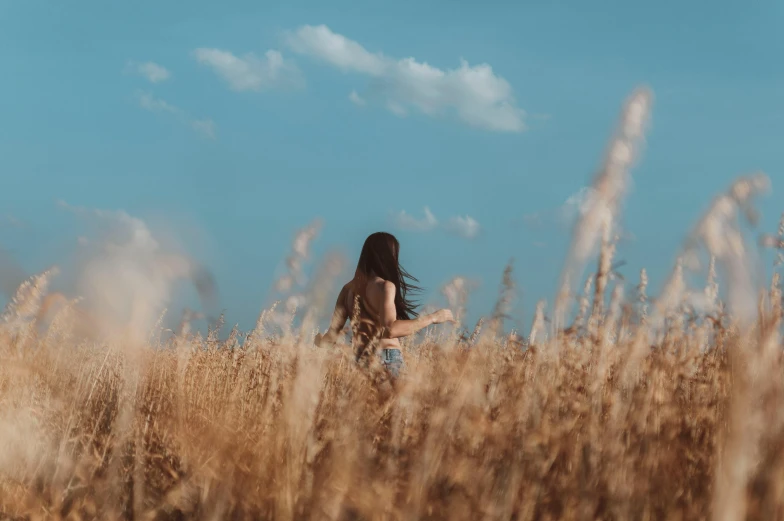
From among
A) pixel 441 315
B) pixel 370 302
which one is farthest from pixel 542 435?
pixel 370 302

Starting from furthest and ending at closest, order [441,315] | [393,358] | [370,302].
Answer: [370,302] < [393,358] < [441,315]

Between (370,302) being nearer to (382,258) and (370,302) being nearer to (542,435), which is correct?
(382,258)

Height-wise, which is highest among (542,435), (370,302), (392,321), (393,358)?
(370,302)

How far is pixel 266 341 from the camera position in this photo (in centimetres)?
494

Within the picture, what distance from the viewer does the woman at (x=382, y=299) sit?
4625 mm

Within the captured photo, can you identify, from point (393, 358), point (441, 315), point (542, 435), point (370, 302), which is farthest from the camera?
point (370, 302)

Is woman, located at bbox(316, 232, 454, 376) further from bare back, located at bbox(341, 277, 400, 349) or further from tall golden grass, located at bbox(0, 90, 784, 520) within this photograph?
tall golden grass, located at bbox(0, 90, 784, 520)

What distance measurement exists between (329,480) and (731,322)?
5.32ft

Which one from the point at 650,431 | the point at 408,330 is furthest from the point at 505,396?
the point at 408,330

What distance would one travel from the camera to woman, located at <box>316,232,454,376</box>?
4625 mm

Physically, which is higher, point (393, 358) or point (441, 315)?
point (441, 315)

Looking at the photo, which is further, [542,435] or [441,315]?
[441,315]

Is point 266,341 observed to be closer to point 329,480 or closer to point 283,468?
point 283,468

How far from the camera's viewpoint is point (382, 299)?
4.73m
